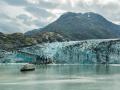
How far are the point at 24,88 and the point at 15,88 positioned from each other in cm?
149

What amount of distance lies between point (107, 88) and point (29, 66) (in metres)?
77.2

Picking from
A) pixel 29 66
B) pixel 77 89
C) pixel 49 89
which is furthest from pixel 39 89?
pixel 29 66

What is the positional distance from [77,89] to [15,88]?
10.3 meters

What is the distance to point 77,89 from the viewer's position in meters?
66.2

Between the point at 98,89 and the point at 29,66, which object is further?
the point at 29,66

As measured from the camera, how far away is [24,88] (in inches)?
2685

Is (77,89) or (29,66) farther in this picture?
(29,66)

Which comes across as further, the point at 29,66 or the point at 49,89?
the point at 29,66

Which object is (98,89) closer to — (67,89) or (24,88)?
(67,89)

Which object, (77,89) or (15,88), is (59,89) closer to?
(77,89)

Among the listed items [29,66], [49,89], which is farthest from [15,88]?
[29,66]

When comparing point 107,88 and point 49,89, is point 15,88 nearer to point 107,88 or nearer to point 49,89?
point 49,89

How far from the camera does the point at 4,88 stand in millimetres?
67812

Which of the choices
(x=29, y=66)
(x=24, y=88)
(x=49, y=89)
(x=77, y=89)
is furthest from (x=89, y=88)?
(x=29, y=66)
